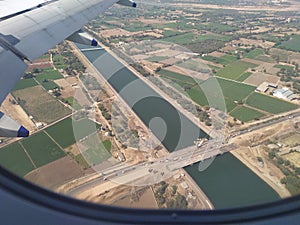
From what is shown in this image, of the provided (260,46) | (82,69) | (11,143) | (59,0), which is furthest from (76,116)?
(260,46)

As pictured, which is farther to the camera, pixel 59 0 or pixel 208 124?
pixel 208 124

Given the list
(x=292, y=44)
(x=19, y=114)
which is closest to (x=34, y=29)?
(x=19, y=114)

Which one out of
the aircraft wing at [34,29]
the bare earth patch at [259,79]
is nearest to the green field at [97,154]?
the aircraft wing at [34,29]

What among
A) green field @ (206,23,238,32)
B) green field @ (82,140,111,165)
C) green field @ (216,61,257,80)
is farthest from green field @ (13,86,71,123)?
green field @ (206,23,238,32)

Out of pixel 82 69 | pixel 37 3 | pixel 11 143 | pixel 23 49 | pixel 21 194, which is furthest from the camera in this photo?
pixel 82 69

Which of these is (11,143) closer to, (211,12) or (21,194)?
(21,194)

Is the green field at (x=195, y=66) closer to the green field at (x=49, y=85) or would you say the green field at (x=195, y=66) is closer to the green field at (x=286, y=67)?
the green field at (x=286, y=67)

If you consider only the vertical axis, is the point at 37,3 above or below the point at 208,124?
above

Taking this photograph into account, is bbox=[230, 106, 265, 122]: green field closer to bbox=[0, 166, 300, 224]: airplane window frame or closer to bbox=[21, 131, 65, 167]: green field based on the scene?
bbox=[21, 131, 65, 167]: green field
